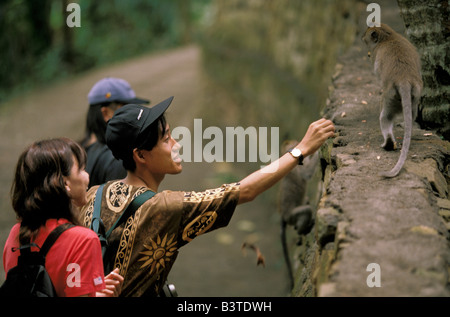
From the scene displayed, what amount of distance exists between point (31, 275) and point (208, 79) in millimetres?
11602

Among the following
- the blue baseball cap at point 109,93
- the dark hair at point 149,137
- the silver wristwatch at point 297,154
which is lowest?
the silver wristwatch at point 297,154

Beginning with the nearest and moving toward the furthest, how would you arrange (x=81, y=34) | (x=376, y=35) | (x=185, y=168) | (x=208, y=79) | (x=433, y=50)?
1. (x=376, y=35)
2. (x=433, y=50)
3. (x=185, y=168)
4. (x=208, y=79)
5. (x=81, y=34)

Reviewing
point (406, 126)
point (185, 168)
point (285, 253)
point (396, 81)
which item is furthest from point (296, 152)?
point (185, 168)

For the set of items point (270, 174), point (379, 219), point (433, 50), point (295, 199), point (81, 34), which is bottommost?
point (295, 199)

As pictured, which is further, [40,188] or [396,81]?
[396,81]

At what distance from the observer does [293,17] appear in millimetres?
8789

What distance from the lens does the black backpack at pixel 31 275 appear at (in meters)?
1.98

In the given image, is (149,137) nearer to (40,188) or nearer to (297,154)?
(40,188)

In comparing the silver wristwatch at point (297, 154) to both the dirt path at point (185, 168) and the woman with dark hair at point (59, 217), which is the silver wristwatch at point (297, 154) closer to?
the woman with dark hair at point (59, 217)

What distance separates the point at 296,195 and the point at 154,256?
373 centimetres

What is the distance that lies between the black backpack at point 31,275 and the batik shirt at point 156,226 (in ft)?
1.15

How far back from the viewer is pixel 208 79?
13391mm

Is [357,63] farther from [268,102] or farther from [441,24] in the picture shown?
[268,102]

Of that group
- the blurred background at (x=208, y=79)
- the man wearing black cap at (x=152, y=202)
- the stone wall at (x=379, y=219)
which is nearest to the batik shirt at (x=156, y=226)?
the man wearing black cap at (x=152, y=202)
